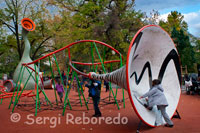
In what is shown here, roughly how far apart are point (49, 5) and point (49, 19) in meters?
3.14

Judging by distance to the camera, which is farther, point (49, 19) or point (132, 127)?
point (49, 19)

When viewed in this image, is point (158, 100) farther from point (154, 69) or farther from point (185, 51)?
point (185, 51)

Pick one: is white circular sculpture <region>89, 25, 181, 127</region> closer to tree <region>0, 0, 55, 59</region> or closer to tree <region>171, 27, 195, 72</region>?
tree <region>0, 0, 55, 59</region>

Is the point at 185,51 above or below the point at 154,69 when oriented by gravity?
above

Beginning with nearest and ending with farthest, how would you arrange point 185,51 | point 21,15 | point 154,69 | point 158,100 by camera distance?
point 158,100
point 154,69
point 21,15
point 185,51

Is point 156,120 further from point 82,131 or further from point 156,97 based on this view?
point 82,131

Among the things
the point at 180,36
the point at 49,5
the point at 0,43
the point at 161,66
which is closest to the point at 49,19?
the point at 49,5

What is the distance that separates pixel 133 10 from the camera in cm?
2662

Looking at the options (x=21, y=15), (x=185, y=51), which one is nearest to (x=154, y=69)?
(x=21, y=15)

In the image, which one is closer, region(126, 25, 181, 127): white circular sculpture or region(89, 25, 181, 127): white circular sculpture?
region(89, 25, 181, 127): white circular sculpture

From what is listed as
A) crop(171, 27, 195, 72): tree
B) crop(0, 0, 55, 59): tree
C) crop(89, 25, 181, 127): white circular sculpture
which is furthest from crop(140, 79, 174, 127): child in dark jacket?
crop(171, 27, 195, 72): tree

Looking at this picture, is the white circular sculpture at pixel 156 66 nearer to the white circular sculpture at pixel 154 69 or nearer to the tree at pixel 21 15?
the white circular sculpture at pixel 154 69

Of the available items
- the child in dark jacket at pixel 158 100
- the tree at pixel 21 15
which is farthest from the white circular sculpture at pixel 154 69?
the tree at pixel 21 15

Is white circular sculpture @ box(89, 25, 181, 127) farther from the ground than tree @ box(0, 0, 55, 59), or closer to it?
closer to it
